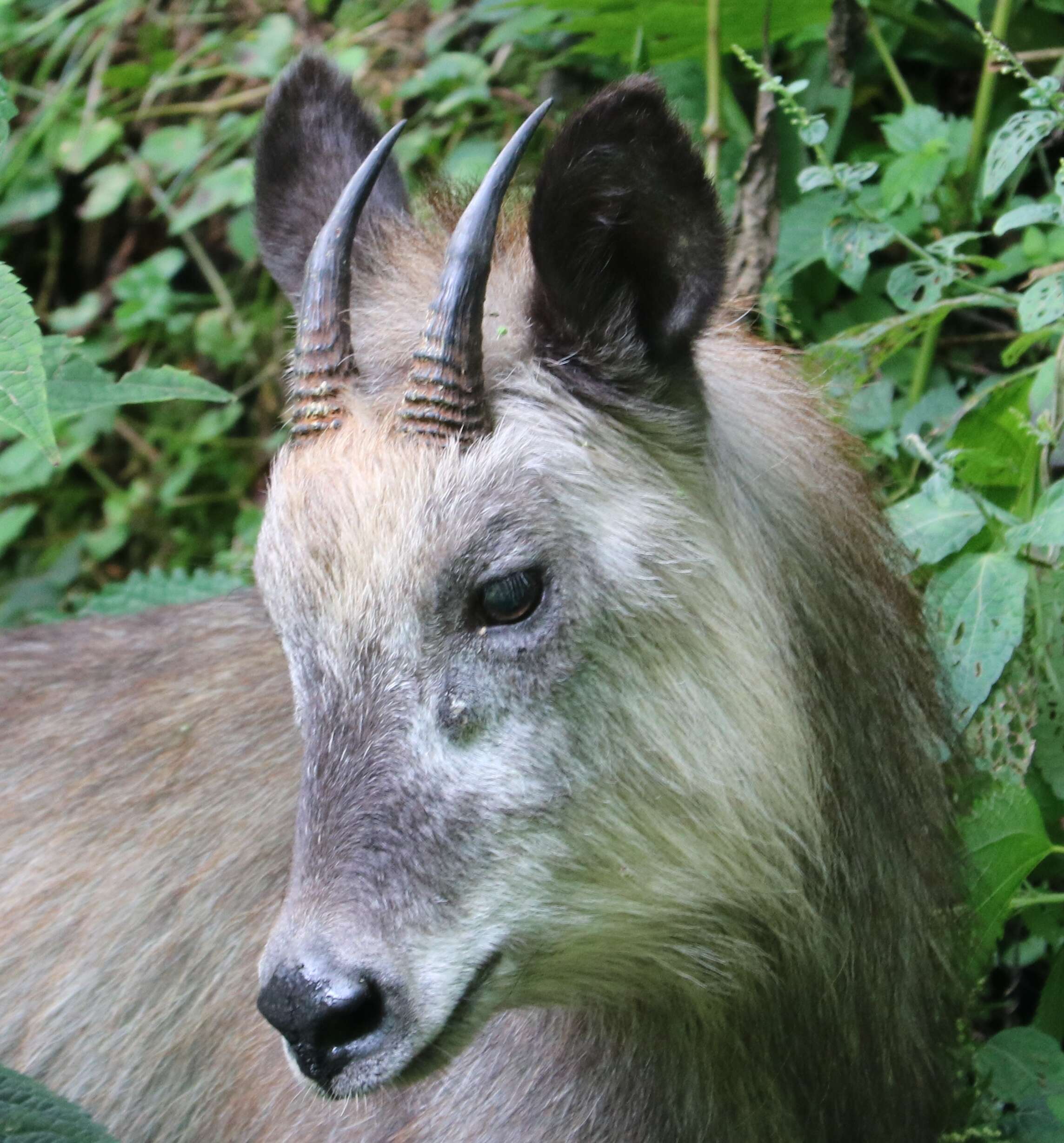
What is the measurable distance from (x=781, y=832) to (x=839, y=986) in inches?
16.3

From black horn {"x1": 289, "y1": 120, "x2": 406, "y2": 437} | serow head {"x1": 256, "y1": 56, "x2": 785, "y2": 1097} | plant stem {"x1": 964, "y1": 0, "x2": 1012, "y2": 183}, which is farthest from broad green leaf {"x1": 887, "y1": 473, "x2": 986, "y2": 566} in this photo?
plant stem {"x1": 964, "y1": 0, "x2": 1012, "y2": 183}

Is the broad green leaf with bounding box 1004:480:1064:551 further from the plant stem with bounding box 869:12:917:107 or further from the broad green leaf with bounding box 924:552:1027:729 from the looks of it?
the plant stem with bounding box 869:12:917:107

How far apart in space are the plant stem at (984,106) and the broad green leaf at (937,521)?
159 cm

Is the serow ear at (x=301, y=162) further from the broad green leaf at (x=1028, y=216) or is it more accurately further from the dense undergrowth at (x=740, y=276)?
the broad green leaf at (x=1028, y=216)

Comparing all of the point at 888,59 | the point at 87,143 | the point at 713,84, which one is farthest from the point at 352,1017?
the point at 87,143

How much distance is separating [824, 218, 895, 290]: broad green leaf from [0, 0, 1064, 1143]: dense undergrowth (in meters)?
0.01

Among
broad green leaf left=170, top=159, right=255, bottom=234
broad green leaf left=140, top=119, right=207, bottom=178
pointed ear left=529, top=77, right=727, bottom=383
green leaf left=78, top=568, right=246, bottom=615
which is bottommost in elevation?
green leaf left=78, top=568, right=246, bottom=615

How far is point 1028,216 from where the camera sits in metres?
3.62

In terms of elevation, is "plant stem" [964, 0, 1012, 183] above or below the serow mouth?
above

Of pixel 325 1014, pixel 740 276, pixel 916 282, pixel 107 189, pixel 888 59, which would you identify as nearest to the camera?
pixel 325 1014

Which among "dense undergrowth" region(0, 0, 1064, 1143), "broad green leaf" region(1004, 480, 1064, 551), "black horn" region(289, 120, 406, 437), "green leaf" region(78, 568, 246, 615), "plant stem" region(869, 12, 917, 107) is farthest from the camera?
"green leaf" region(78, 568, 246, 615)

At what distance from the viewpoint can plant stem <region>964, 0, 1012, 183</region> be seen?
186 inches

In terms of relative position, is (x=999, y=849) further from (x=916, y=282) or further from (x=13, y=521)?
(x=13, y=521)

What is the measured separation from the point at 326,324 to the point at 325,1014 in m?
1.26
